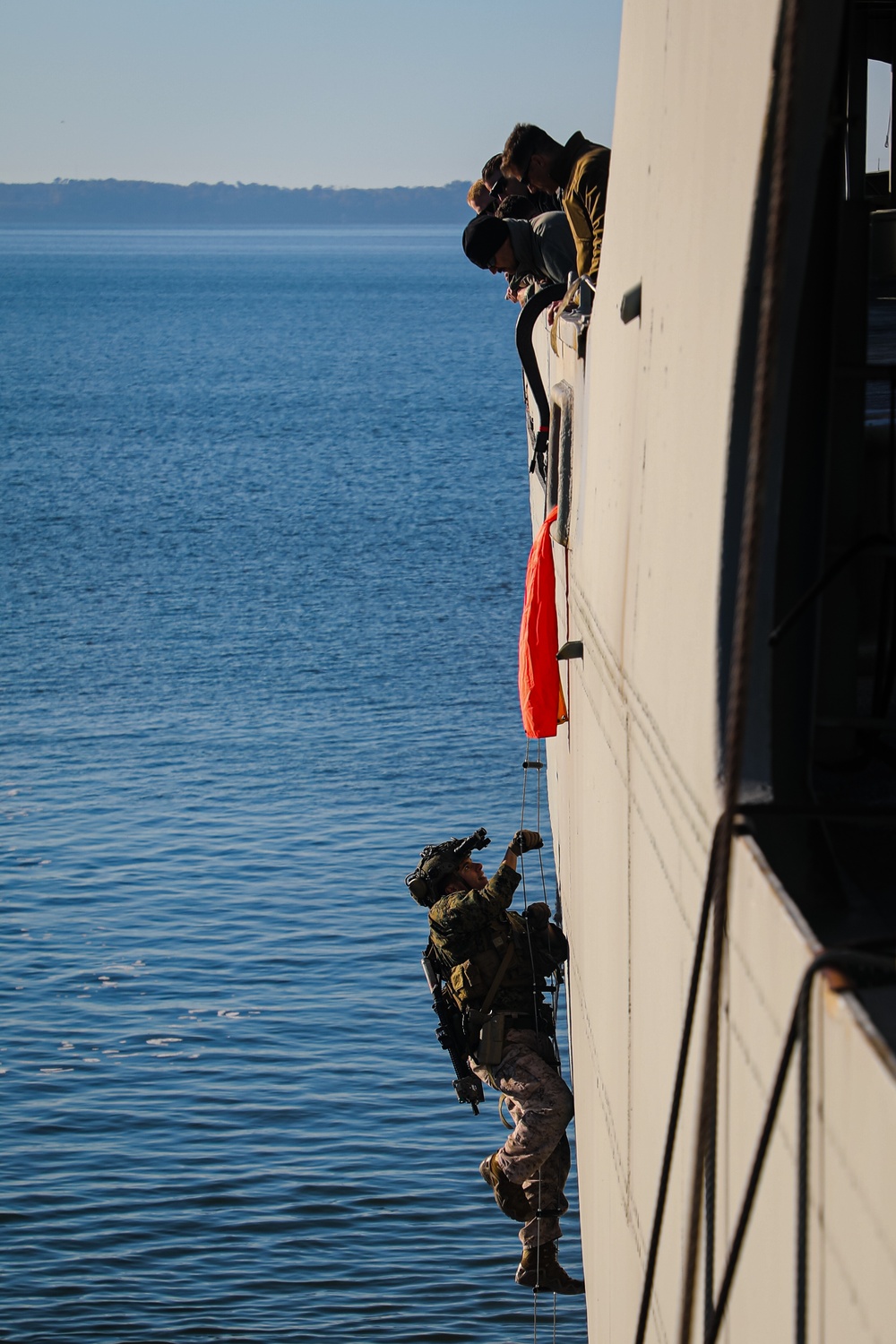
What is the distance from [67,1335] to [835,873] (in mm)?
9954

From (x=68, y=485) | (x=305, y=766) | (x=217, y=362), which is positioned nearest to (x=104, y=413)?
(x=68, y=485)

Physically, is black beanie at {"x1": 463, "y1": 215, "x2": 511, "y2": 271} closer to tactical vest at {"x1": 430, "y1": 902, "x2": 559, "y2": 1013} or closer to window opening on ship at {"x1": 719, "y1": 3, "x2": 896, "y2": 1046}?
tactical vest at {"x1": 430, "y1": 902, "x2": 559, "y2": 1013}

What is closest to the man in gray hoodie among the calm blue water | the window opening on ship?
the window opening on ship

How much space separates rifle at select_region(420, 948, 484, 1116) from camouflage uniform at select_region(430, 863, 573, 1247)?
0.23 ft

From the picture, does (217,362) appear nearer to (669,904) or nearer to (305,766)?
(305,766)

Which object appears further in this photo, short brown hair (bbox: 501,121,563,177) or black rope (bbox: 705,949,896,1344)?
short brown hair (bbox: 501,121,563,177)

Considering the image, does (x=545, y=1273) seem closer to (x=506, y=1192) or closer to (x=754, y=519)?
(x=506, y=1192)

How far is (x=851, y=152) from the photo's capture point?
1004 centimetres

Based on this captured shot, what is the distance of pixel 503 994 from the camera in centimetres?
827

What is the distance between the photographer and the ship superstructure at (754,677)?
2.68 meters

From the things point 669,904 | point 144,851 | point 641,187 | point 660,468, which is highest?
point 641,187

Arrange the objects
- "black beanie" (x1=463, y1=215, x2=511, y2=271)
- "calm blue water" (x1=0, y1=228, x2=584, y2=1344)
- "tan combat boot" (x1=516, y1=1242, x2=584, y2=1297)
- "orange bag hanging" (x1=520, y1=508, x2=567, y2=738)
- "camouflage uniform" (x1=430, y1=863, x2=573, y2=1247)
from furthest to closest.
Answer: "calm blue water" (x1=0, y1=228, x2=584, y2=1344) → "tan combat boot" (x1=516, y1=1242, x2=584, y2=1297) → "orange bag hanging" (x1=520, y1=508, x2=567, y2=738) → "black beanie" (x1=463, y1=215, x2=511, y2=271) → "camouflage uniform" (x1=430, y1=863, x2=573, y2=1247)

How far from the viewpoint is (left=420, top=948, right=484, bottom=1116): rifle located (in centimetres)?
829

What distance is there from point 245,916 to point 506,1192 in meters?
9.27
